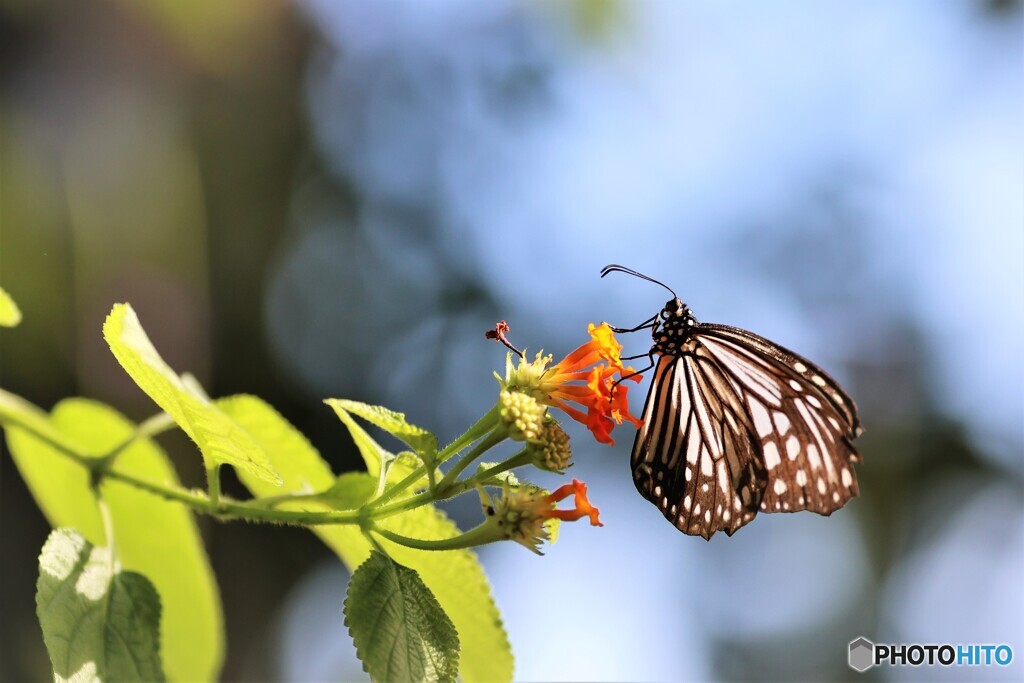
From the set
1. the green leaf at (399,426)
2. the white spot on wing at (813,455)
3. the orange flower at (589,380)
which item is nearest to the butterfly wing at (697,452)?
the white spot on wing at (813,455)

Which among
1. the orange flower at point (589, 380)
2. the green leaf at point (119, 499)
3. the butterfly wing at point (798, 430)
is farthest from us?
the butterfly wing at point (798, 430)

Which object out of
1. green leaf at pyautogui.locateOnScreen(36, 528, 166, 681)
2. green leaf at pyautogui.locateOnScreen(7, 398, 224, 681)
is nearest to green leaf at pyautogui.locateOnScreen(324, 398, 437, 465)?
green leaf at pyautogui.locateOnScreen(36, 528, 166, 681)

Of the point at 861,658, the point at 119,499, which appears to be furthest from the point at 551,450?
the point at 861,658

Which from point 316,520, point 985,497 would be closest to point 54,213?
point 316,520

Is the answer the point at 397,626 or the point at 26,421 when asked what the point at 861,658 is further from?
the point at 26,421

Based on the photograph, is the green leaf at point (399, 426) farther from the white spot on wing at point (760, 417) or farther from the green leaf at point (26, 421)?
the white spot on wing at point (760, 417)

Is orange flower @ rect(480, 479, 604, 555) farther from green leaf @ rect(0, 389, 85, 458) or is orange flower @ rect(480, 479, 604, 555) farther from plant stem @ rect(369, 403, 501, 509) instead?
green leaf @ rect(0, 389, 85, 458)

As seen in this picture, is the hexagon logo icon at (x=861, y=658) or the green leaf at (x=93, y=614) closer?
the green leaf at (x=93, y=614)

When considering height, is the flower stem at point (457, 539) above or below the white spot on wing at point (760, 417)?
below
